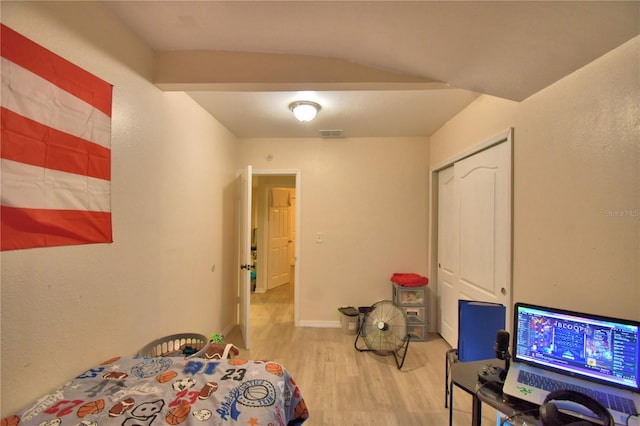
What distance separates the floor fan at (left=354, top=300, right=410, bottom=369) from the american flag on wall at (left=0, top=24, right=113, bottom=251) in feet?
7.47

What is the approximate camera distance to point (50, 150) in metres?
1.02

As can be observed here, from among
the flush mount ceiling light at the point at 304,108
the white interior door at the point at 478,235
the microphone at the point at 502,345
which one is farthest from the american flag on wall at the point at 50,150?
the white interior door at the point at 478,235

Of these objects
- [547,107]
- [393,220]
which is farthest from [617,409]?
[393,220]

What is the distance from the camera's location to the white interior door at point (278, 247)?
202 inches

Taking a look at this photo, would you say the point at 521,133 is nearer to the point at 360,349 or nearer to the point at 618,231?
the point at 618,231

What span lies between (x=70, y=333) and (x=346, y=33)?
1.89 m

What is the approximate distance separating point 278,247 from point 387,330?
3.15 meters

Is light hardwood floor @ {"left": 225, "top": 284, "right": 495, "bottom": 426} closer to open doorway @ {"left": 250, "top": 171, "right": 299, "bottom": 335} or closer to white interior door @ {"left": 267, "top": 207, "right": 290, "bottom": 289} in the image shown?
open doorway @ {"left": 250, "top": 171, "right": 299, "bottom": 335}

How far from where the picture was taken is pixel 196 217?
2.40m

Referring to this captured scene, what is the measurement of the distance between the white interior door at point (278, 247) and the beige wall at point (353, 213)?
5.85 feet

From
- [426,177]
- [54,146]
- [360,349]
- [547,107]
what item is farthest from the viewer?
[426,177]

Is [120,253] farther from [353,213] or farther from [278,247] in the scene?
[278,247]

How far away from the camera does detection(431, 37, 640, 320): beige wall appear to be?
43.8 inches

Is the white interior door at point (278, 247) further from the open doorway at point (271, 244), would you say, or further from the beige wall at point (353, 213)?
the beige wall at point (353, 213)
